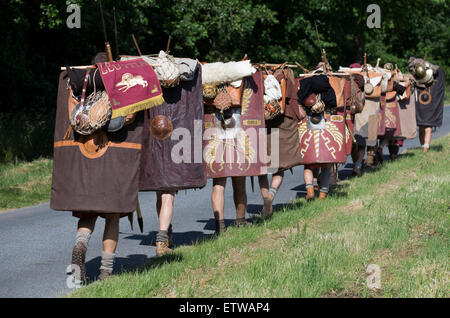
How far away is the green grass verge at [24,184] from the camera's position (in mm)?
11945

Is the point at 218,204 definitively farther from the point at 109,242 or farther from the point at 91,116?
the point at 91,116

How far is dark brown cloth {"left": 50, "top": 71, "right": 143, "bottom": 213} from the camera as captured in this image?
5.69m

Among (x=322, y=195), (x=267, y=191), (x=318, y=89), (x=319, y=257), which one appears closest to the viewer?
(x=319, y=257)

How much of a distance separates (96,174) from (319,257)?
2.02 meters

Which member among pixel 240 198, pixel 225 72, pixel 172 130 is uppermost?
pixel 225 72

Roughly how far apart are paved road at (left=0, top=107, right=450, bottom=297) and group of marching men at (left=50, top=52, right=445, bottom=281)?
1.60 ft

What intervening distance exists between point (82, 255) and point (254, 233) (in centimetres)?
247

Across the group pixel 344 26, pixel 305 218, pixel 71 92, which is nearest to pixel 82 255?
pixel 71 92

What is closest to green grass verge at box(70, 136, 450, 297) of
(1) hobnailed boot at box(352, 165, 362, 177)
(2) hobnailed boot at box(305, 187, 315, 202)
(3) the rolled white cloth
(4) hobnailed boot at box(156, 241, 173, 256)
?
(4) hobnailed boot at box(156, 241, 173, 256)

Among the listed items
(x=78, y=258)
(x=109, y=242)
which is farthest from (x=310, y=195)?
(x=78, y=258)

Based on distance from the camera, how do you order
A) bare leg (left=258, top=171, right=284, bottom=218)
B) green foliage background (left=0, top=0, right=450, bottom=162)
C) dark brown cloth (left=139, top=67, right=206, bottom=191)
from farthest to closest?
1. green foliage background (left=0, top=0, right=450, bottom=162)
2. bare leg (left=258, top=171, right=284, bottom=218)
3. dark brown cloth (left=139, top=67, right=206, bottom=191)

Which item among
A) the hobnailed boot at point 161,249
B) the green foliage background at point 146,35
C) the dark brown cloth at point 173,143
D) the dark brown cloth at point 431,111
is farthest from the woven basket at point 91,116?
the dark brown cloth at point 431,111

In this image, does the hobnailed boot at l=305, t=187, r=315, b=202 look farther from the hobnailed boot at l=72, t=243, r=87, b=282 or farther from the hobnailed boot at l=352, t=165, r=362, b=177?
the hobnailed boot at l=72, t=243, r=87, b=282

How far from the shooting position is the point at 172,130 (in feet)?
22.2
